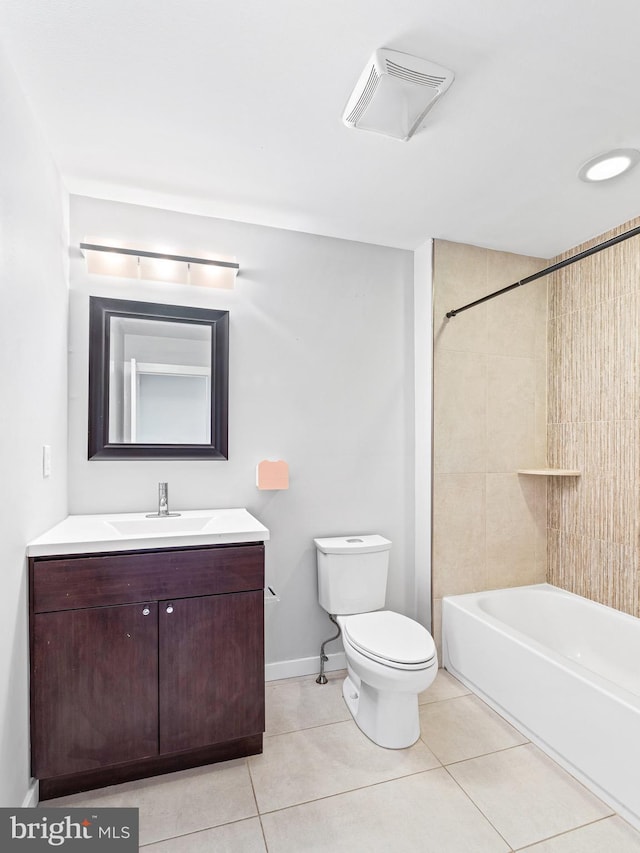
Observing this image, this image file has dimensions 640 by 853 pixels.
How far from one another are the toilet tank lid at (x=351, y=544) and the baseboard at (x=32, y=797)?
1.37 meters

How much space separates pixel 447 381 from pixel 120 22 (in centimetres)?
202

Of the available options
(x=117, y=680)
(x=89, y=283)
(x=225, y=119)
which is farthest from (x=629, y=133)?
(x=117, y=680)

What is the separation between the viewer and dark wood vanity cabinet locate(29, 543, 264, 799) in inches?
61.3

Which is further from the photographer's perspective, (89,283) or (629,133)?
(89,283)

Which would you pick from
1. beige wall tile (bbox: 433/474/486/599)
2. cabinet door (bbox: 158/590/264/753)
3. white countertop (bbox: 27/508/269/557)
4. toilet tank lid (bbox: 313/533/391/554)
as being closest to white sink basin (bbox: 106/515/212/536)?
white countertop (bbox: 27/508/269/557)

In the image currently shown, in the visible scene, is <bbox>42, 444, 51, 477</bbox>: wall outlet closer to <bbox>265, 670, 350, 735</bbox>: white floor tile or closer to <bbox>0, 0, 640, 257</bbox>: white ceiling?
<bbox>0, 0, 640, 257</bbox>: white ceiling

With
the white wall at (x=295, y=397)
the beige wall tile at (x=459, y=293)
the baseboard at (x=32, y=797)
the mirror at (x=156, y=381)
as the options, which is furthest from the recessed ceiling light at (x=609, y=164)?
the baseboard at (x=32, y=797)

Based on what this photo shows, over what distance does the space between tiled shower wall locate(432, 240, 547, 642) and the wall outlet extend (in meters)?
1.86

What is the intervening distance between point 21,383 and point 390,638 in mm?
1705

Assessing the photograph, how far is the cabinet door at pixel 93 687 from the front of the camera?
5.07 feet

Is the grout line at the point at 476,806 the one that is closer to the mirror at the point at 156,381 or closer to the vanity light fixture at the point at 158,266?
the mirror at the point at 156,381

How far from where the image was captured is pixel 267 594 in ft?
7.74

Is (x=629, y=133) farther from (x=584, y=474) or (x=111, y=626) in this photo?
(x=111, y=626)

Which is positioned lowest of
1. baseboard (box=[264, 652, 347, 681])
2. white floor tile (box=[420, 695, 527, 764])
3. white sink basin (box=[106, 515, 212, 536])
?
white floor tile (box=[420, 695, 527, 764])
